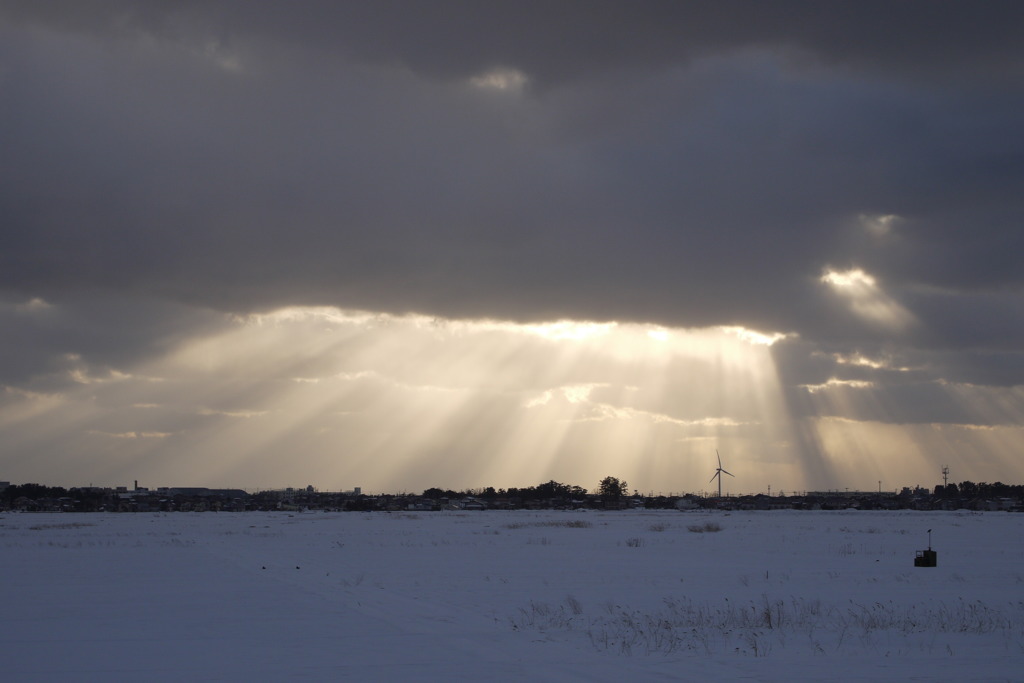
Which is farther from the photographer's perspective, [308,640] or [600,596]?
[600,596]

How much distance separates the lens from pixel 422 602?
24.8 metres

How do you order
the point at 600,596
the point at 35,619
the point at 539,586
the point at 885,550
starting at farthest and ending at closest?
the point at 885,550 → the point at 539,586 → the point at 600,596 → the point at 35,619

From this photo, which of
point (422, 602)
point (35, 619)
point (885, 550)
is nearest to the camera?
point (35, 619)

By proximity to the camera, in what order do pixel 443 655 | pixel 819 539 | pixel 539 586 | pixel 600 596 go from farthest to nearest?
pixel 819 539 → pixel 539 586 → pixel 600 596 → pixel 443 655

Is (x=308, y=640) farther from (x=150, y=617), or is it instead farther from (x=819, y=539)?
(x=819, y=539)

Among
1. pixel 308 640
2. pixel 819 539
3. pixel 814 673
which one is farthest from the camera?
pixel 819 539

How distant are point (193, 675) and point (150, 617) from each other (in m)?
8.49

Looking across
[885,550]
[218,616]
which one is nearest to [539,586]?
[218,616]

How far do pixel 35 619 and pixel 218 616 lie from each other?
15.2 feet

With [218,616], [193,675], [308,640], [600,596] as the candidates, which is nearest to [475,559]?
[600,596]

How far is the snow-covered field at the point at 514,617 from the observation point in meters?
15.8

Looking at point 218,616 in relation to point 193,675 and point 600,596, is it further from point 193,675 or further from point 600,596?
point 600,596

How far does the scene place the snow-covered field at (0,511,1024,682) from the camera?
15.8 metres

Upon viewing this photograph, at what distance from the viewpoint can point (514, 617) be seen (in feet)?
72.3
